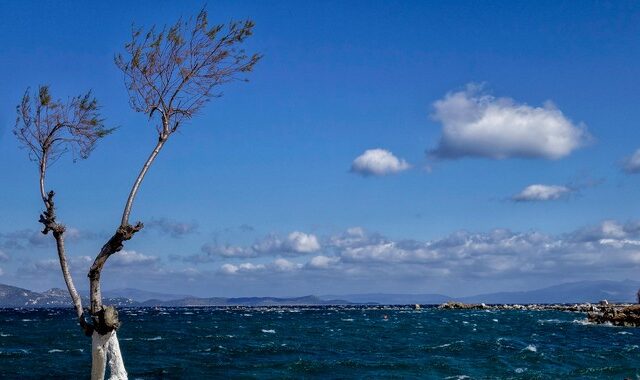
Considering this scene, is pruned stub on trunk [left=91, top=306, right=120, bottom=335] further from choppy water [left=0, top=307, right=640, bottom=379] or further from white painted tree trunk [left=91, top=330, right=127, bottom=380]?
choppy water [left=0, top=307, right=640, bottom=379]

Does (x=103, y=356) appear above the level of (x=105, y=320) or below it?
below

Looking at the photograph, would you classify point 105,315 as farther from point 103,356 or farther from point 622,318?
point 622,318

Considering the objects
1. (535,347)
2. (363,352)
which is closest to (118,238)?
(363,352)

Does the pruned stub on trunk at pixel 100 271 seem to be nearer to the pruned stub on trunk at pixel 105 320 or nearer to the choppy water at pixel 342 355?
the pruned stub on trunk at pixel 105 320

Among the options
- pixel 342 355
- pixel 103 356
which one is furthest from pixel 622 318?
pixel 103 356

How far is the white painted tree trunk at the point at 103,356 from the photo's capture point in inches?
656

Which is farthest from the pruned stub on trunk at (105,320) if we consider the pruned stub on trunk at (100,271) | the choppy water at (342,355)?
the choppy water at (342,355)

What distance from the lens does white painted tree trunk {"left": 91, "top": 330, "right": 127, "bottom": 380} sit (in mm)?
16672

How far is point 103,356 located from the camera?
1691 cm

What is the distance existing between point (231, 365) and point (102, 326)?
26.2m

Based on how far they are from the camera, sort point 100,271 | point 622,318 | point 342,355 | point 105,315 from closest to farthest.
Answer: point 105,315 → point 100,271 → point 342,355 → point 622,318

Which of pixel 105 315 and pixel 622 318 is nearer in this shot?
pixel 105 315

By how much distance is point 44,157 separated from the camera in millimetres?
19203

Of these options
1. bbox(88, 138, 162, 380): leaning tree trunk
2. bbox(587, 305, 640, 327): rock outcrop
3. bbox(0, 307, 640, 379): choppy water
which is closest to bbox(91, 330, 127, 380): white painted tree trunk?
bbox(88, 138, 162, 380): leaning tree trunk
